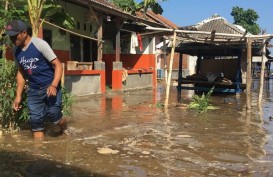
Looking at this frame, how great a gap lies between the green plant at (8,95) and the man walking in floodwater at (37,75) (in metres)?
0.24

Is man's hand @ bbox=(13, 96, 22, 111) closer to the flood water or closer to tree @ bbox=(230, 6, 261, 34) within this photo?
the flood water

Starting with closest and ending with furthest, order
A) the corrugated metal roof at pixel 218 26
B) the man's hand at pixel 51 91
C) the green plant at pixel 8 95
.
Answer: the man's hand at pixel 51 91 → the green plant at pixel 8 95 → the corrugated metal roof at pixel 218 26

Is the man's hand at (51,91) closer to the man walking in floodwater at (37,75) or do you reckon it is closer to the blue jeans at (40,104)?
the man walking in floodwater at (37,75)

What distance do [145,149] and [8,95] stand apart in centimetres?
226

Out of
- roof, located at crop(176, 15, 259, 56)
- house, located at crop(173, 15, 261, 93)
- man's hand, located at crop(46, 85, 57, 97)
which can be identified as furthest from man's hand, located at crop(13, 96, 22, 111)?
house, located at crop(173, 15, 261, 93)

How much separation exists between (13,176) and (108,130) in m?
3.04

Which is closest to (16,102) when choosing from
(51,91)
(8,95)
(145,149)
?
(8,95)

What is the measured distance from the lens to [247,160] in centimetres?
478

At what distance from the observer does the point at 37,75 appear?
17.1 feet

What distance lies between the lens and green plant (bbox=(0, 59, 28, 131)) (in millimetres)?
5766

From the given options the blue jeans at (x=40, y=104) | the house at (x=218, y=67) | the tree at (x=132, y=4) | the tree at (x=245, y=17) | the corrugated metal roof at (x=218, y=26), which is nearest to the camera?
the blue jeans at (x=40, y=104)

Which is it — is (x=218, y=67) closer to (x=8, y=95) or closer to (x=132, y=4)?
(x=132, y=4)

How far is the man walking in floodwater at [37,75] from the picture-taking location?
5.04m

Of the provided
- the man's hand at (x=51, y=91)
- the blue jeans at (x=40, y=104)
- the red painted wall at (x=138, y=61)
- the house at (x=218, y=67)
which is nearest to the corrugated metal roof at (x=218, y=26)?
the house at (x=218, y=67)
